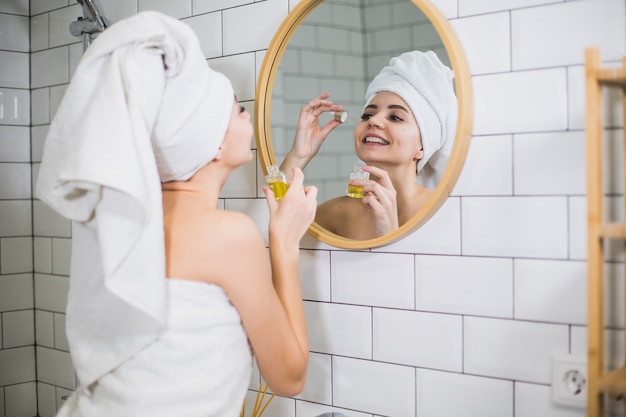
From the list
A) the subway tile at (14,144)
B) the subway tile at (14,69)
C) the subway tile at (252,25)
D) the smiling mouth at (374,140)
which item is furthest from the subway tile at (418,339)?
the subway tile at (14,69)

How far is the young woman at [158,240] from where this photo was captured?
39.2 inches

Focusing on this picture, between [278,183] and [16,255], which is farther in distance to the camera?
[16,255]

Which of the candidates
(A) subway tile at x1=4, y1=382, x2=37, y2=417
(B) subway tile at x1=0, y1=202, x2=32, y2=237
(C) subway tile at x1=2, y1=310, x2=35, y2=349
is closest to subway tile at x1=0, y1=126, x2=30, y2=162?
(B) subway tile at x1=0, y1=202, x2=32, y2=237

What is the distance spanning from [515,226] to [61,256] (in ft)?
4.73

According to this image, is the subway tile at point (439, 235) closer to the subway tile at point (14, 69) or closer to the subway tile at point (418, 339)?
the subway tile at point (418, 339)

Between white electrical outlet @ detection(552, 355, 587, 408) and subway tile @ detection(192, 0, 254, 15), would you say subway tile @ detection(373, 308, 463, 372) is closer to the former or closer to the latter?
white electrical outlet @ detection(552, 355, 587, 408)

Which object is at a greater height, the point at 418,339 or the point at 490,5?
the point at 490,5

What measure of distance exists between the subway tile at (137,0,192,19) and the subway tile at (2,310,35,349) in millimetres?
1069

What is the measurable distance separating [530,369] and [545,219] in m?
0.30

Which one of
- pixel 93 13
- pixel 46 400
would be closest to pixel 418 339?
pixel 93 13

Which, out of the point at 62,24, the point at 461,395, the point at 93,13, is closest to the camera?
the point at 461,395

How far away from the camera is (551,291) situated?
1.20 meters

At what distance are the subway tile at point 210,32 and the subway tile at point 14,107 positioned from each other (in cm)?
74

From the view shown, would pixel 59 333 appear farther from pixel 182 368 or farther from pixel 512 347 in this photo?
pixel 512 347
